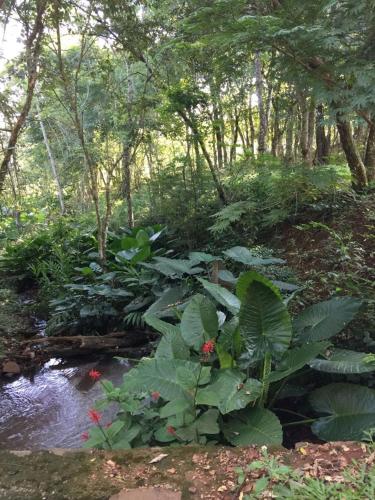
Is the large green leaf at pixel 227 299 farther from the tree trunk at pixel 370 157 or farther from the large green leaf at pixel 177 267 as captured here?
the tree trunk at pixel 370 157

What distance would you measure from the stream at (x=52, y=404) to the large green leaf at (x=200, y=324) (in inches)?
50.4

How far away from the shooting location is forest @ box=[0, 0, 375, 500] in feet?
6.89

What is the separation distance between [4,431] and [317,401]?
2811 mm

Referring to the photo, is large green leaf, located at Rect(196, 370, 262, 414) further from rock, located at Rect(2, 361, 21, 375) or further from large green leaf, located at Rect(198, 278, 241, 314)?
rock, located at Rect(2, 361, 21, 375)

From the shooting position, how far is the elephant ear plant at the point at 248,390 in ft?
6.61

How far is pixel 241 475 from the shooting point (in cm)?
145

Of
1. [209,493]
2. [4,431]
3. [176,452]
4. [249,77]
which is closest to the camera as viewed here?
[209,493]

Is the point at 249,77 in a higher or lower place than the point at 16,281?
higher

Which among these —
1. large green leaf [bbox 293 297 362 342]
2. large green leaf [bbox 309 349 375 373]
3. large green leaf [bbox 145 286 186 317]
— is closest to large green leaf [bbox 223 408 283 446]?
large green leaf [bbox 309 349 375 373]

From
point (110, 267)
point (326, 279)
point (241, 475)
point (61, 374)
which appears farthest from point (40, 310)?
point (241, 475)

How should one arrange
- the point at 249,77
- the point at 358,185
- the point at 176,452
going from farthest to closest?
the point at 249,77 → the point at 358,185 → the point at 176,452

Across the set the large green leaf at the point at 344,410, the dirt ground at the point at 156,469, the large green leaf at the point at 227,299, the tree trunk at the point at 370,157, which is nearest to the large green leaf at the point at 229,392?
the dirt ground at the point at 156,469

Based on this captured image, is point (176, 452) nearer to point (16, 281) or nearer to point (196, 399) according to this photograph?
point (196, 399)

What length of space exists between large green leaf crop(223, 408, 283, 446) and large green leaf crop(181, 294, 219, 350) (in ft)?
1.78
